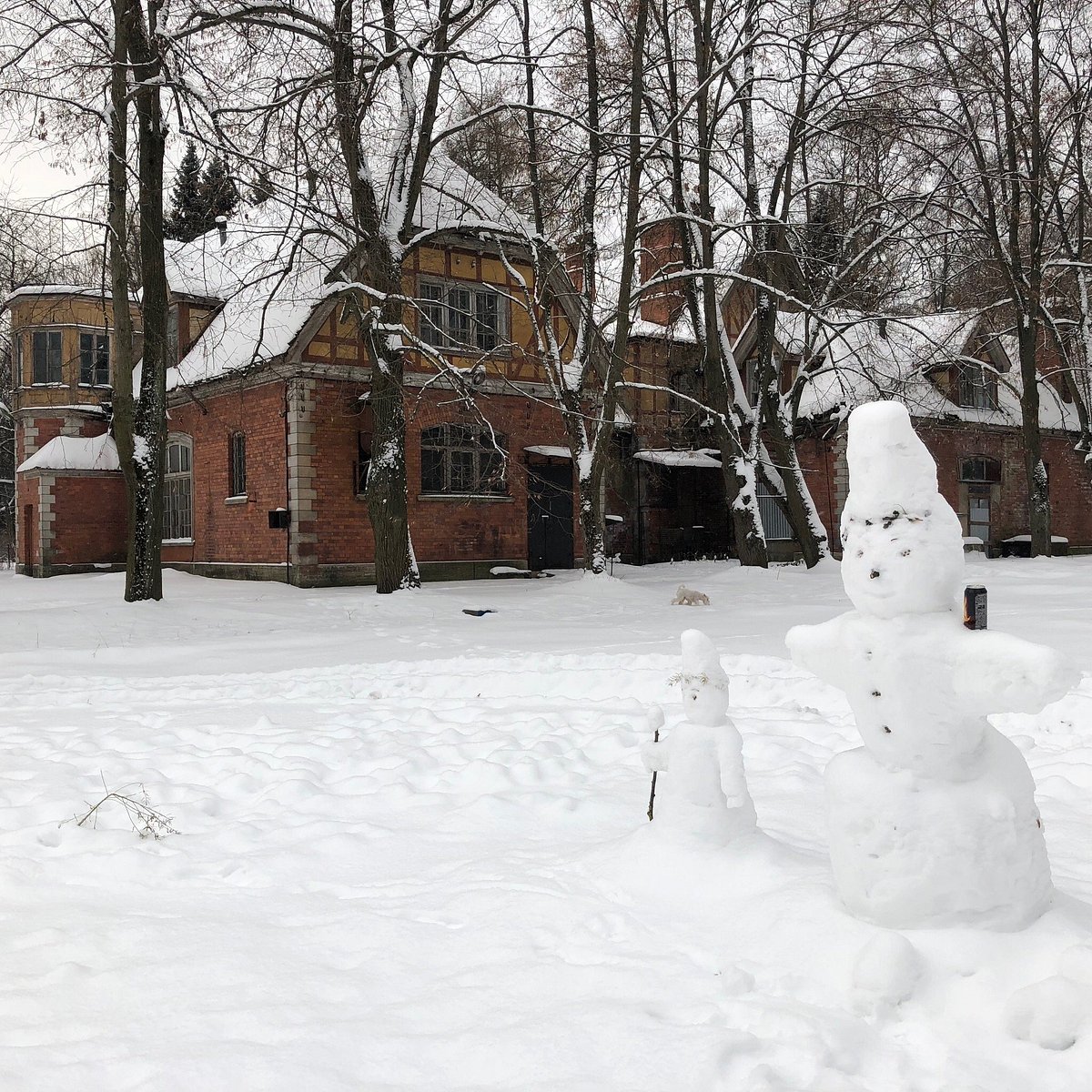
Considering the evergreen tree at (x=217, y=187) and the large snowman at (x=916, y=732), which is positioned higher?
the evergreen tree at (x=217, y=187)

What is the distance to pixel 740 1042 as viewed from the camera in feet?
7.84

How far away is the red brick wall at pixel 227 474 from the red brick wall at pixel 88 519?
2089 millimetres

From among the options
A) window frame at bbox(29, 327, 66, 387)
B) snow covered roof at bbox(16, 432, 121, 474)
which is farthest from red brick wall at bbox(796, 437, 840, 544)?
window frame at bbox(29, 327, 66, 387)

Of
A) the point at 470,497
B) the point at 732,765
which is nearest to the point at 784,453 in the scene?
the point at 470,497

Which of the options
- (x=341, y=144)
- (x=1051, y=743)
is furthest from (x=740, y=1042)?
(x=341, y=144)

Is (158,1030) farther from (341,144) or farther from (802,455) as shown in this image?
(802,455)

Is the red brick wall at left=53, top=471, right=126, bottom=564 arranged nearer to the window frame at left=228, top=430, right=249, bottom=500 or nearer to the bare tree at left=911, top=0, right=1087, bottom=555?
the window frame at left=228, top=430, right=249, bottom=500

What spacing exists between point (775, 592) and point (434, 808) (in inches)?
427

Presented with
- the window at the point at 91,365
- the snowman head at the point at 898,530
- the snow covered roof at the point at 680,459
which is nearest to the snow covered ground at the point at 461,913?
the snowman head at the point at 898,530

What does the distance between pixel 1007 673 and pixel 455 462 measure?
16879 millimetres

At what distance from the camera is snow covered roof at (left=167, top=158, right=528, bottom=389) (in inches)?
558

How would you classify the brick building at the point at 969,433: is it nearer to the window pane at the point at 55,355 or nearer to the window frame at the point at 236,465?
the window frame at the point at 236,465

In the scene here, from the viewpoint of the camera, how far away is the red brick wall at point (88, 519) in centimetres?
2188

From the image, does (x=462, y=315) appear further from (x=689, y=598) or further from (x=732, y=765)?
(x=732, y=765)
